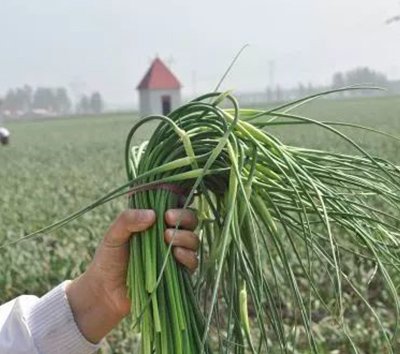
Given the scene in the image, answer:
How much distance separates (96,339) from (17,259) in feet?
10.9

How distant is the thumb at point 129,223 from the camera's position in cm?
115

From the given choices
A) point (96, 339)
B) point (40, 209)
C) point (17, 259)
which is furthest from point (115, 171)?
point (96, 339)

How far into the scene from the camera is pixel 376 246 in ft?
3.90

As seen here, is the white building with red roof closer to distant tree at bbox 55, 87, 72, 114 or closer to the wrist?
the wrist

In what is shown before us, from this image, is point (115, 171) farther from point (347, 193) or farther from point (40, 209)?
point (347, 193)

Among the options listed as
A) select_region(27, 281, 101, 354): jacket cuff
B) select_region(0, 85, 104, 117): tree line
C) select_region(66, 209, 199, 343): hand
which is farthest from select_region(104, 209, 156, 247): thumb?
select_region(0, 85, 104, 117): tree line

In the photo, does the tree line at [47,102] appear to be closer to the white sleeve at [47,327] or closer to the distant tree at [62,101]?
the distant tree at [62,101]

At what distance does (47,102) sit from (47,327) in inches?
3851

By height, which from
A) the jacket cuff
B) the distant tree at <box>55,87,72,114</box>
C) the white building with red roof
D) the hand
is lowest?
the distant tree at <box>55,87,72,114</box>

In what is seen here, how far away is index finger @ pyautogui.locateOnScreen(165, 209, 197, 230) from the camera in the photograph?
1144mm

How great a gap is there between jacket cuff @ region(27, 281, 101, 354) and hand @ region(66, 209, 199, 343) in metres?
0.01

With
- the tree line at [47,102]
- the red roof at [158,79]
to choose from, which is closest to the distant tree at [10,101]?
the tree line at [47,102]

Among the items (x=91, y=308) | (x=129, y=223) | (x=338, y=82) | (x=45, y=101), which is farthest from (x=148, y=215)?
(x=45, y=101)

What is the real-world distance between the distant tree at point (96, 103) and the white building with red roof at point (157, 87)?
A: 133 ft
